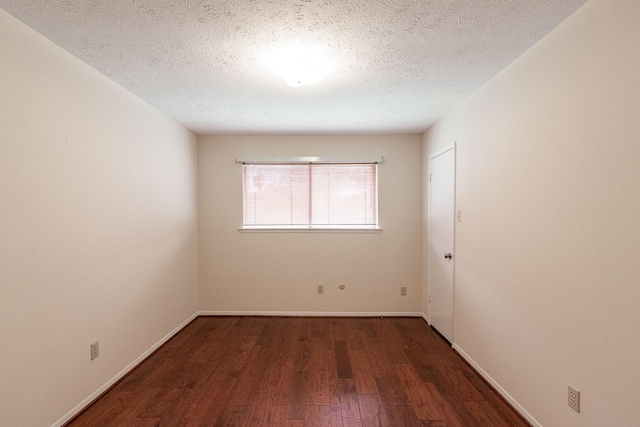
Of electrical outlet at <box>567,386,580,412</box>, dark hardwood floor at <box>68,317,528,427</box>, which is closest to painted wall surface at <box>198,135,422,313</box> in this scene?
dark hardwood floor at <box>68,317,528,427</box>

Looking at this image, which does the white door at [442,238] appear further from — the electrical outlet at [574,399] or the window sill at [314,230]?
the electrical outlet at [574,399]

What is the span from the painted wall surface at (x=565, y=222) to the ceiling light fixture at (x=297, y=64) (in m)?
1.40

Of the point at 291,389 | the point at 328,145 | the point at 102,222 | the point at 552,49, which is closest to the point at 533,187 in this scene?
the point at 552,49

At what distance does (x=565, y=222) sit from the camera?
1640 mm

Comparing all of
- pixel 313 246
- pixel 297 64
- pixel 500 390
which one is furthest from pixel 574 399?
pixel 313 246

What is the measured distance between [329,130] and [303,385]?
9.28 ft

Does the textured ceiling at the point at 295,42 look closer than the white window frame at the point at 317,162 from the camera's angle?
Yes

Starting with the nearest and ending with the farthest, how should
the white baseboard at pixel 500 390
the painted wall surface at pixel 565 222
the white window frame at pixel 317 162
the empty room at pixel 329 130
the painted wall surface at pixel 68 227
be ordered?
the painted wall surface at pixel 565 222, the empty room at pixel 329 130, the painted wall surface at pixel 68 227, the white baseboard at pixel 500 390, the white window frame at pixel 317 162

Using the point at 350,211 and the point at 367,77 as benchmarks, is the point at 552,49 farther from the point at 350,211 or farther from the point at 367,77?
the point at 350,211

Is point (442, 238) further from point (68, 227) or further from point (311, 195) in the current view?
point (68, 227)

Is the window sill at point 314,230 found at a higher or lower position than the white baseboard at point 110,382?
higher

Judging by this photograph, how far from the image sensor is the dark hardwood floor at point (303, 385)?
6.57ft

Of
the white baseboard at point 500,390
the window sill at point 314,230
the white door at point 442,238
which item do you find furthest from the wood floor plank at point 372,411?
the window sill at point 314,230

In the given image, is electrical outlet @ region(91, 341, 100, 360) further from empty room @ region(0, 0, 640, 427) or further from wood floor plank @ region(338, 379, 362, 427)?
wood floor plank @ region(338, 379, 362, 427)
